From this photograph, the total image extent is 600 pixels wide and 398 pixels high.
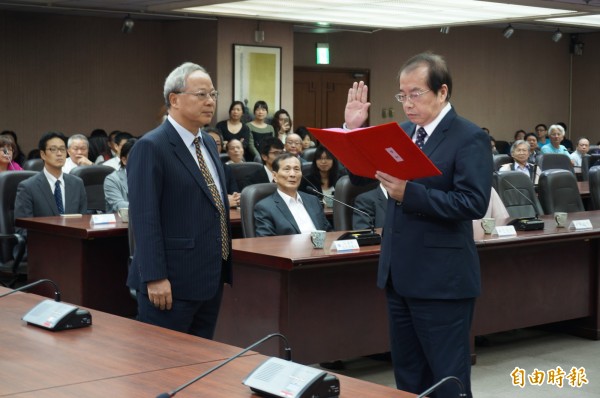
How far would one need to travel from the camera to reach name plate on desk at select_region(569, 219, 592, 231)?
5.43 metres

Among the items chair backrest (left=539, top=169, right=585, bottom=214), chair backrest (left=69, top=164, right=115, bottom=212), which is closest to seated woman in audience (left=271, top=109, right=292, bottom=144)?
chair backrest (left=69, top=164, right=115, bottom=212)

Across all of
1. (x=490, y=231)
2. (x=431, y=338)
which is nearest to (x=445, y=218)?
(x=431, y=338)

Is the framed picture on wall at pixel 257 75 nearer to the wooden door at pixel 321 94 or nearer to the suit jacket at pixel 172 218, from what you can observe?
the wooden door at pixel 321 94

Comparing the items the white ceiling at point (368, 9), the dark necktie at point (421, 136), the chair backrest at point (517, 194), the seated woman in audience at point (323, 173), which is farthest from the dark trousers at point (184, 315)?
the white ceiling at point (368, 9)

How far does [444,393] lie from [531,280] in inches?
104

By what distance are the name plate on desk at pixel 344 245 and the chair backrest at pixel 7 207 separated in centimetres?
233

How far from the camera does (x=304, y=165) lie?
307 inches

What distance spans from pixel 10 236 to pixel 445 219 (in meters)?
3.61

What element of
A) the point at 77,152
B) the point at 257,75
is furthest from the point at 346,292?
the point at 257,75

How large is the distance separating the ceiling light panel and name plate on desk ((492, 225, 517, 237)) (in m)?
4.96

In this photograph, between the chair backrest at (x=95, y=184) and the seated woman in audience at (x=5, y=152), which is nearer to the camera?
the chair backrest at (x=95, y=184)

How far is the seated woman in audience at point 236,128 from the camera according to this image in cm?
1125

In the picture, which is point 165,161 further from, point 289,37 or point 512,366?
point 289,37

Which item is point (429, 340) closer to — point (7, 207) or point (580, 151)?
point (7, 207)
